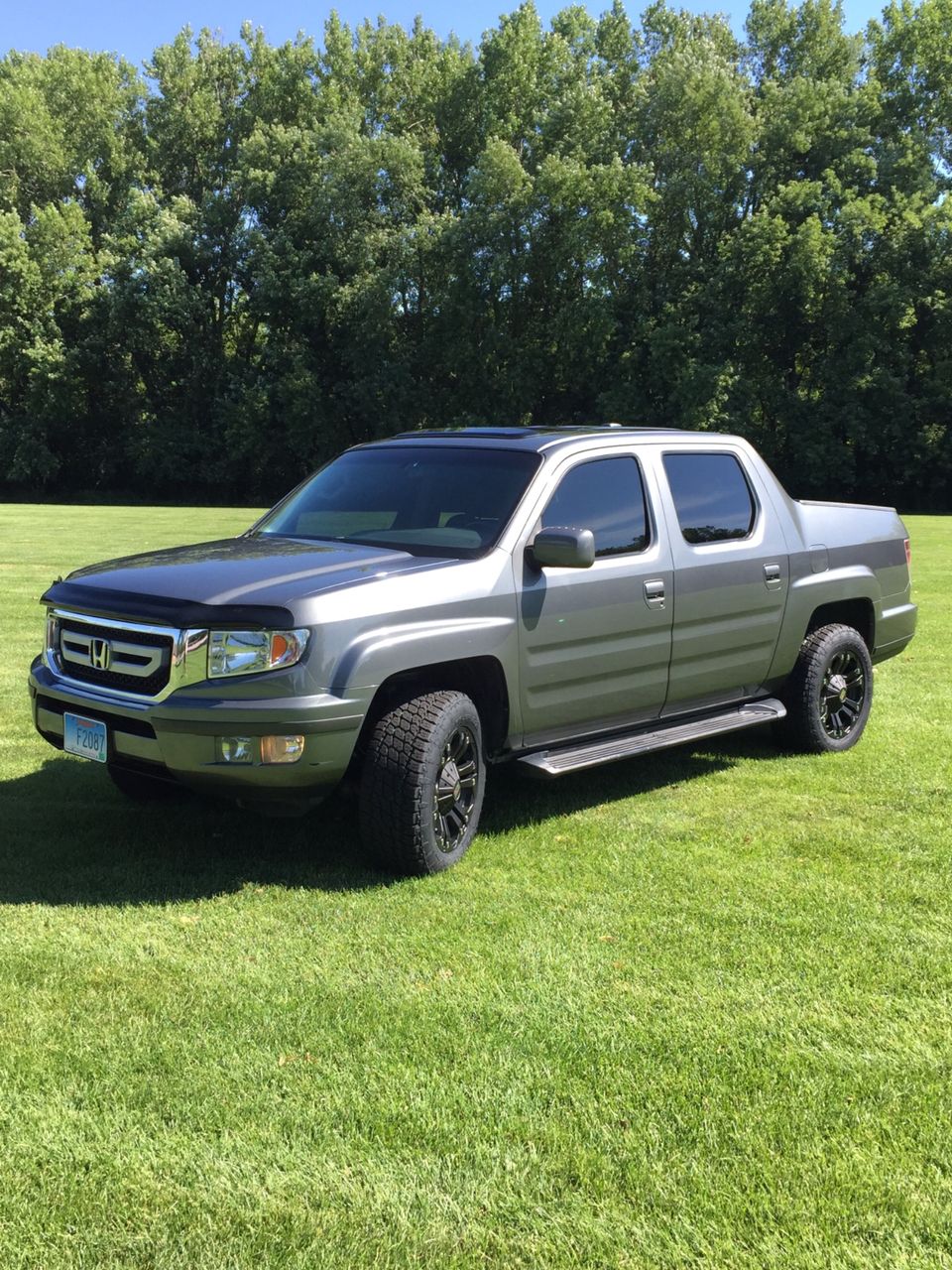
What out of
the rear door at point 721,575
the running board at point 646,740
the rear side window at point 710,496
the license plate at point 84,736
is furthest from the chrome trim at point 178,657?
the rear side window at point 710,496

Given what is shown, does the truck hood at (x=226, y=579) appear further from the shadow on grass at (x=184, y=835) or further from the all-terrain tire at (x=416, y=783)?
the shadow on grass at (x=184, y=835)

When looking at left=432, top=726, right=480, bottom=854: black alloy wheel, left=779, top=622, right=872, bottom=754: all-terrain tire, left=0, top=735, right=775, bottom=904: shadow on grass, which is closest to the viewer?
left=0, top=735, right=775, bottom=904: shadow on grass

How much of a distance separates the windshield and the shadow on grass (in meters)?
1.13

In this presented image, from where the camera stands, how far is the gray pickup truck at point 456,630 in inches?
179

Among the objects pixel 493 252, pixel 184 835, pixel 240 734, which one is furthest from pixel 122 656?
pixel 493 252

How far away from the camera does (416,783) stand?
4.66 m

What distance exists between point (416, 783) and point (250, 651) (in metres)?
0.84

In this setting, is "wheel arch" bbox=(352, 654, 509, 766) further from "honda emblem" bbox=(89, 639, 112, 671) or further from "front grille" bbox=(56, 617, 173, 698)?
"honda emblem" bbox=(89, 639, 112, 671)

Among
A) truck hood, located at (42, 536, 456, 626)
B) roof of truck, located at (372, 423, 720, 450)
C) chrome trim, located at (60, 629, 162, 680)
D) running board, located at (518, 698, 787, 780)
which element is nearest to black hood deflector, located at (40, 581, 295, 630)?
truck hood, located at (42, 536, 456, 626)

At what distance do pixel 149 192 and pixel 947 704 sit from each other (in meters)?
46.9

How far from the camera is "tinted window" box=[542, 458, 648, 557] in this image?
5.61 m

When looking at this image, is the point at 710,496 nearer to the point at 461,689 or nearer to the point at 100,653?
the point at 461,689

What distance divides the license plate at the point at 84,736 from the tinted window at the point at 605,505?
219 centimetres

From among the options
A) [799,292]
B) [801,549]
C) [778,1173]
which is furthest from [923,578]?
[799,292]
